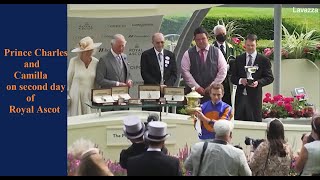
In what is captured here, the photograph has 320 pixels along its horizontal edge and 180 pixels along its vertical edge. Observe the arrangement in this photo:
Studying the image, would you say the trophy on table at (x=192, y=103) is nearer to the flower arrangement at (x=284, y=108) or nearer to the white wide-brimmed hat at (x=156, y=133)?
the white wide-brimmed hat at (x=156, y=133)

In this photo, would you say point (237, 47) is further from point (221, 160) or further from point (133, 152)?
point (221, 160)

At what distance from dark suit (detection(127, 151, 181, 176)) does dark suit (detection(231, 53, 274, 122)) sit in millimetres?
3018

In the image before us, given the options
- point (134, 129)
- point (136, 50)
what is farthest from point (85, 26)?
point (134, 129)

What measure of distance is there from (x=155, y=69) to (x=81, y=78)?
0.82 metres

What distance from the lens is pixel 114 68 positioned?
9.90 meters

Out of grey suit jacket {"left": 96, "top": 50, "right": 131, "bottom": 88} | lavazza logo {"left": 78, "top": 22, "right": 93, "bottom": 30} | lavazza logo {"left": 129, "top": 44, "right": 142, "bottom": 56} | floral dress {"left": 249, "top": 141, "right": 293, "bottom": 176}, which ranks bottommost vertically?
floral dress {"left": 249, "top": 141, "right": 293, "bottom": 176}

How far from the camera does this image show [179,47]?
1240cm

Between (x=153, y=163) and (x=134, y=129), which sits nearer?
(x=153, y=163)

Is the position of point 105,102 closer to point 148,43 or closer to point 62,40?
point 62,40

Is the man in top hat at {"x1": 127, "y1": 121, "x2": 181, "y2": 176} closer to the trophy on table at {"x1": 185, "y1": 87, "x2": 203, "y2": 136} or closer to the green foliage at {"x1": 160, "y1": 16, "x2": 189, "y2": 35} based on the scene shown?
the trophy on table at {"x1": 185, "y1": 87, "x2": 203, "y2": 136}

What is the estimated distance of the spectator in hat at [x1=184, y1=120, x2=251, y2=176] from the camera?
7.72 m

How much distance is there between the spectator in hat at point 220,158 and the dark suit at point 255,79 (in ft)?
8.61

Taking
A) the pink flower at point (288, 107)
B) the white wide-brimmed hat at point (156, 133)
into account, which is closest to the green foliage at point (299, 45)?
the pink flower at point (288, 107)

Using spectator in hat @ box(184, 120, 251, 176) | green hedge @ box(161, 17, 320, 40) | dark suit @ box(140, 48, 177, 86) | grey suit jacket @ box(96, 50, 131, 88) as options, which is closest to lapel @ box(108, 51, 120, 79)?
grey suit jacket @ box(96, 50, 131, 88)
